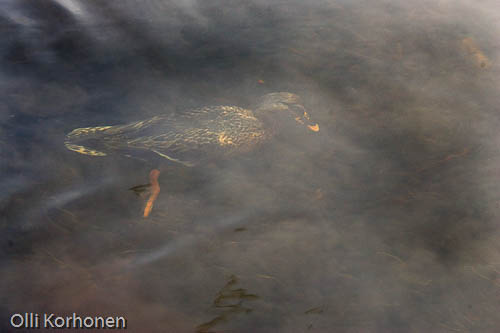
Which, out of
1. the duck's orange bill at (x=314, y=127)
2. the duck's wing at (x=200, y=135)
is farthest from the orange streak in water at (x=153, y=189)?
the duck's orange bill at (x=314, y=127)

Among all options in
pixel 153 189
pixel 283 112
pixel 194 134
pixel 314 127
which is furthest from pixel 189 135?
pixel 314 127

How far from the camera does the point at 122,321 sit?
4.10 feet

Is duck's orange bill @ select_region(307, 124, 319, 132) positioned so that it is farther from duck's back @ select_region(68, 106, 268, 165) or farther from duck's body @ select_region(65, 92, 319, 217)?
duck's back @ select_region(68, 106, 268, 165)

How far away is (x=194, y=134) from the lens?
180 centimetres

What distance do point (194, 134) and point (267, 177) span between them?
411 mm

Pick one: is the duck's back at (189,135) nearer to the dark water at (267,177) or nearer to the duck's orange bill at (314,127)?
the dark water at (267,177)

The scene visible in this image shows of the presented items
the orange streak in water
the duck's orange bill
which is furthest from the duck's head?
the orange streak in water

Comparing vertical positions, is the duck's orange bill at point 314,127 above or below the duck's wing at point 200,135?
above

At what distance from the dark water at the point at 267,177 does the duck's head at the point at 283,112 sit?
0.20ft

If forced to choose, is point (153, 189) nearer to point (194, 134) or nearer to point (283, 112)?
point (194, 134)

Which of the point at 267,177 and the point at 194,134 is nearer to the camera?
the point at 267,177

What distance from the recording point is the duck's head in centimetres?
190

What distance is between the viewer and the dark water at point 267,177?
4.35 feet

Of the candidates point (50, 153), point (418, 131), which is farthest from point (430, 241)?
point (50, 153)
